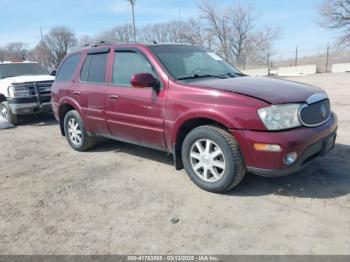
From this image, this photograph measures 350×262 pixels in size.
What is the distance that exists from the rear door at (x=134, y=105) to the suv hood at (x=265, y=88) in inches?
25.0

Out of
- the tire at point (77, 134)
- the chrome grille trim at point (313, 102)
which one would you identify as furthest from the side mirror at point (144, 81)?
the tire at point (77, 134)

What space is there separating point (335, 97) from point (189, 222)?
9.81 metres

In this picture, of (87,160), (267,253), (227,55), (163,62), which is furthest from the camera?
(227,55)

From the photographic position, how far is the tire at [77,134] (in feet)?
19.8

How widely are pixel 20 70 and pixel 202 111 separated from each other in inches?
326

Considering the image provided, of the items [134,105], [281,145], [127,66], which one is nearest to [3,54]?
[127,66]

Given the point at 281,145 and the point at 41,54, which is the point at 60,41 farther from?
the point at 281,145

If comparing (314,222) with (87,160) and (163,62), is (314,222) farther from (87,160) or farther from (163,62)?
(87,160)

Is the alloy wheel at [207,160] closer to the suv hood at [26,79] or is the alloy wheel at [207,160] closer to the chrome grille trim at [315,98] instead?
the chrome grille trim at [315,98]

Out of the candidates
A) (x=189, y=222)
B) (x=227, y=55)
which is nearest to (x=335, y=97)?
(x=189, y=222)

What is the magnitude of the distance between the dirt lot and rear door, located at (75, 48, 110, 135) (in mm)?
667

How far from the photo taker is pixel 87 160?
18.8ft

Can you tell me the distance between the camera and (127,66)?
197 inches

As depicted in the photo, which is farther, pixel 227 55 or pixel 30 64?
pixel 227 55
